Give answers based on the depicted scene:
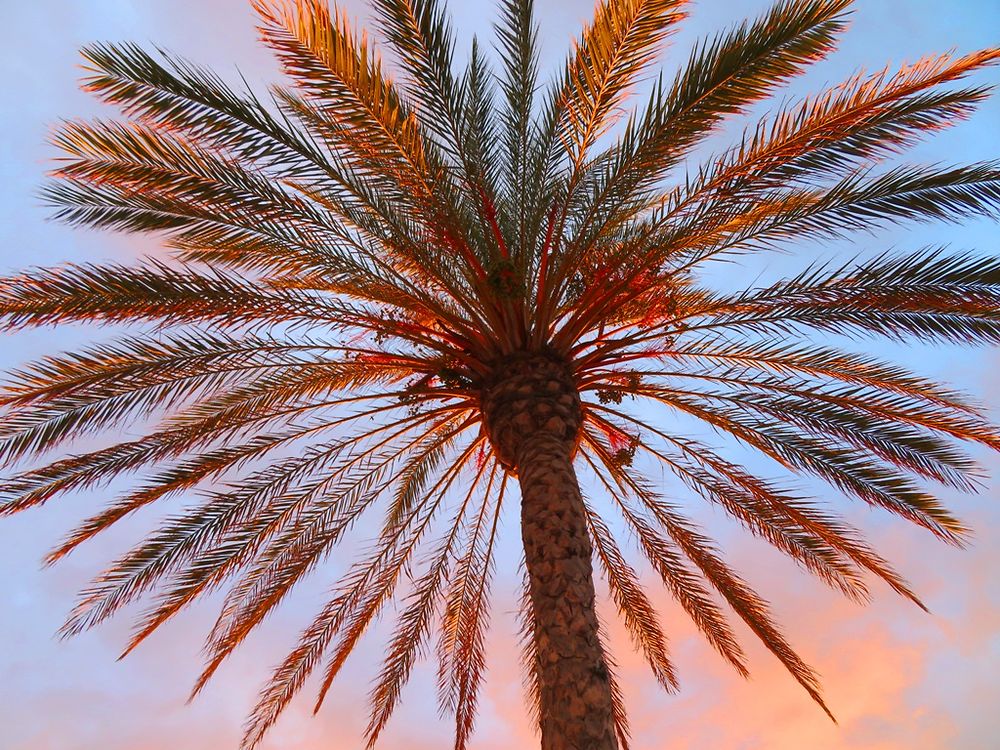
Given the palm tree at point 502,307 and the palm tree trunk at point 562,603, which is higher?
the palm tree at point 502,307

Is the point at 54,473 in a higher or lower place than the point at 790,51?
lower

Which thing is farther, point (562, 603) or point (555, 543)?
point (555, 543)

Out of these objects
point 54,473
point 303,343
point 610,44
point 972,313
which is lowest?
point 54,473

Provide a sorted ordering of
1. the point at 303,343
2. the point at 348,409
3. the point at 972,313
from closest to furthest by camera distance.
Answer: the point at 972,313 < the point at 303,343 < the point at 348,409

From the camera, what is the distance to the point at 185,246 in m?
7.98

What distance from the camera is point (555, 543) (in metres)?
6.57

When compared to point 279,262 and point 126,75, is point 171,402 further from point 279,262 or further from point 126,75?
point 126,75

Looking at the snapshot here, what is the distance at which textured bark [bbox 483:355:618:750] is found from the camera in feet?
19.1

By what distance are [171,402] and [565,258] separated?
12.5 feet

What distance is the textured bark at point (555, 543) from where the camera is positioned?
582 cm

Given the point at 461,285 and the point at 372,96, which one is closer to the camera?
the point at 372,96

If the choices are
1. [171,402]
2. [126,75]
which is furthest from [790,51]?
[171,402]

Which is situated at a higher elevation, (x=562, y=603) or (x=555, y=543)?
(x=555, y=543)

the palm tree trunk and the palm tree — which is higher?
the palm tree
